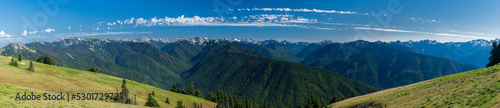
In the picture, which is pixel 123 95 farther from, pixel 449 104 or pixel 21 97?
pixel 449 104

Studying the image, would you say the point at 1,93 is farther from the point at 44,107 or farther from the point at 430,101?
the point at 430,101

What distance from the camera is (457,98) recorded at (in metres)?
30.4

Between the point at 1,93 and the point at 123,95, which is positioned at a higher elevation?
the point at 1,93

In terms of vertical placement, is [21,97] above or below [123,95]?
above

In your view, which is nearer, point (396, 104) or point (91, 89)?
point (396, 104)

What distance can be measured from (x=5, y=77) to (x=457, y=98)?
96.2 meters

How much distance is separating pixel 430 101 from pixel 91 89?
88.6m

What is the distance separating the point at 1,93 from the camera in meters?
31.2

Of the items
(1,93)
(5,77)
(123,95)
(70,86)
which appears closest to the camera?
(1,93)

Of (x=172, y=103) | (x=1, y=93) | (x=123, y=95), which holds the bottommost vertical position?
(x=172, y=103)

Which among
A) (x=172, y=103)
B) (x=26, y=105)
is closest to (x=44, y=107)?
(x=26, y=105)

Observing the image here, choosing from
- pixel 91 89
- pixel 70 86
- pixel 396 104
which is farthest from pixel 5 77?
pixel 396 104

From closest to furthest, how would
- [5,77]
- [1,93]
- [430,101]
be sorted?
[1,93] < [430,101] < [5,77]

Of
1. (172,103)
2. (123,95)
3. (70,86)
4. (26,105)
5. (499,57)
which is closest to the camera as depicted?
(26,105)
